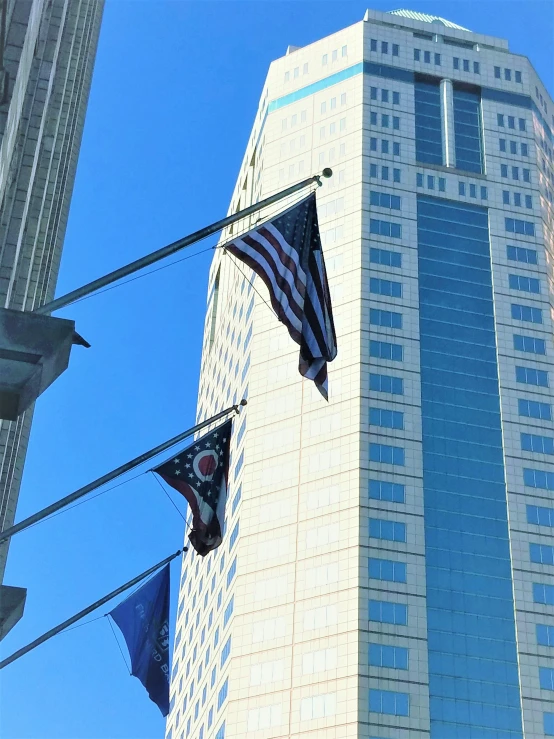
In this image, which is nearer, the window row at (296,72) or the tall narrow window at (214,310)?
the window row at (296,72)

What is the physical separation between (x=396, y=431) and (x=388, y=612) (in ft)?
47.6

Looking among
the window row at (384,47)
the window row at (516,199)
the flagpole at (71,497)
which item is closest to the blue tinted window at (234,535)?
the window row at (516,199)

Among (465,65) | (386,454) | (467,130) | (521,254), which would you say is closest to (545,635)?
(386,454)

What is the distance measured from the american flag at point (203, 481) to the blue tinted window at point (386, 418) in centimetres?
Result: 5939

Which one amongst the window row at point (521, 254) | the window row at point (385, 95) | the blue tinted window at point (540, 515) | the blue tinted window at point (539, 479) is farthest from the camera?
the window row at point (385, 95)

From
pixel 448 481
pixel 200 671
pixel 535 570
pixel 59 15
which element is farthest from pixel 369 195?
pixel 59 15

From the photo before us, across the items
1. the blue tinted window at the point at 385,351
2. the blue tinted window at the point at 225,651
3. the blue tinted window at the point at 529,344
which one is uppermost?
the blue tinted window at the point at 529,344

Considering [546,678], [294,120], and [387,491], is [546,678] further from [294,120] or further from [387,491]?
[294,120]

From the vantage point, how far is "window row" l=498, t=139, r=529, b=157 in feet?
357

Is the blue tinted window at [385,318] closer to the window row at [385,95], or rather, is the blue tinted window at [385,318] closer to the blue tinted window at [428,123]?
the blue tinted window at [428,123]

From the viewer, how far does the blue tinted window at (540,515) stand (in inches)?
3509

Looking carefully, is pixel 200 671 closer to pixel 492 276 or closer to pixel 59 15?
pixel 492 276

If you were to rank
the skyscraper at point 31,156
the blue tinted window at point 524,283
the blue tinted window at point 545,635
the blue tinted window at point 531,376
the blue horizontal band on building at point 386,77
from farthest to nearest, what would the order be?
the blue horizontal band on building at point 386,77, the blue tinted window at point 524,283, the blue tinted window at point 531,376, the blue tinted window at point 545,635, the skyscraper at point 31,156

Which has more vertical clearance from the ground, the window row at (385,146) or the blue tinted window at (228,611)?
the window row at (385,146)
